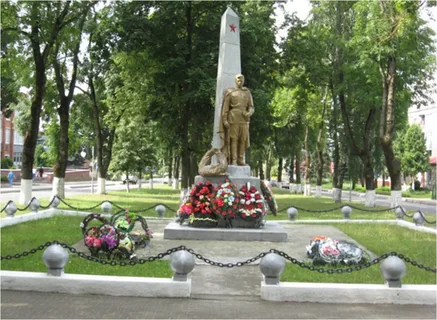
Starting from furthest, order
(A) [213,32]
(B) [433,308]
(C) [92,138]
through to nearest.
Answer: (C) [92,138] → (A) [213,32] → (B) [433,308]

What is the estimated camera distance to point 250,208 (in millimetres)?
11836

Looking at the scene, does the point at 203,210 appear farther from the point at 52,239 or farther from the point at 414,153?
the point at 414,153

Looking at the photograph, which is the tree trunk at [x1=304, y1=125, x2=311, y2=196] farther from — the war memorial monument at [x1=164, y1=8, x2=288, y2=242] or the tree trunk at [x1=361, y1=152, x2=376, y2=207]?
the war memorial monument at [x1=164, y1=8, x2=288, y2=242]

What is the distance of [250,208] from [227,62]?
4.51 m

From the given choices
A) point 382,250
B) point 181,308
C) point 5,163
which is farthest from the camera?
point 5,163

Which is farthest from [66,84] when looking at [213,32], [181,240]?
[181,240]

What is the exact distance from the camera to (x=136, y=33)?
71.6 feet

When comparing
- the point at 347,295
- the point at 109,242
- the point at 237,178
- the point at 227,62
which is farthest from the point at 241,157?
the point at 347,295

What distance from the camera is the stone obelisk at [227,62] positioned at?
13.6 m

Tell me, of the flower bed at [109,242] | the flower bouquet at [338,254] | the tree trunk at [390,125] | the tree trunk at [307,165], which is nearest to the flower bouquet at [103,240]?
the flower bed at [109,242]

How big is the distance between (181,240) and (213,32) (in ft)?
47.7

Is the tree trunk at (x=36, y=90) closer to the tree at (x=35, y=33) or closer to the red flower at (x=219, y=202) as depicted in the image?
the tree at (x=35, y=33)

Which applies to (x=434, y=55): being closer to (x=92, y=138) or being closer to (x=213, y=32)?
(x=213, y=32)

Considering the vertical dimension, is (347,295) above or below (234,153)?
below
